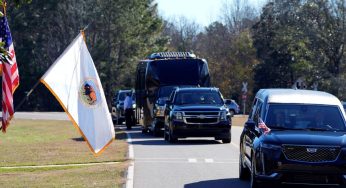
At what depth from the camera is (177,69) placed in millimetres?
33906

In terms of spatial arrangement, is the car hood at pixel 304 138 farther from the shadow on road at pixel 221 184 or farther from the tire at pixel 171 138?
the tire at pixel 171 138

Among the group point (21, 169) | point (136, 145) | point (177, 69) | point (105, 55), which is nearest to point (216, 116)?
point (136, 145)

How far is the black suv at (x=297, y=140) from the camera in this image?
13617 mm

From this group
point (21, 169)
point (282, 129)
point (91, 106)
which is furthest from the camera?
point (21, 169)

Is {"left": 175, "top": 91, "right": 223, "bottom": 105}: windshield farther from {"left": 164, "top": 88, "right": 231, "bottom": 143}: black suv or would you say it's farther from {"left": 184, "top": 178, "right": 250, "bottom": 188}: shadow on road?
{"left": 184, "top": 178, "right": 250, "bottom": 188}: shadow on road

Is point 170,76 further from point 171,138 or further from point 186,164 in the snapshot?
point 186,164

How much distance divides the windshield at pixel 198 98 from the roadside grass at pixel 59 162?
99.1 inches

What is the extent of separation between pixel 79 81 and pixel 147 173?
3.05m

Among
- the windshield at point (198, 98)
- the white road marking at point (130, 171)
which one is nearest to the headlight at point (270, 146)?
the white road marking at point (130, 171)

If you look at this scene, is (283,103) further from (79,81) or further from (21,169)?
(21,169)

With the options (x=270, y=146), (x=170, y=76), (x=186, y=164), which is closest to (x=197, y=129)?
(x=170, y=76)

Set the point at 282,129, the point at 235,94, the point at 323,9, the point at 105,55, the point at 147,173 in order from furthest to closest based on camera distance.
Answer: the point at 235,94 < the point at 105,55 < the point at 323,9 < the point at 147,173 < the point at 282,129

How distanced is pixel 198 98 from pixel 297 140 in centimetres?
1579

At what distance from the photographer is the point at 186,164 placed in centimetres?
2033
